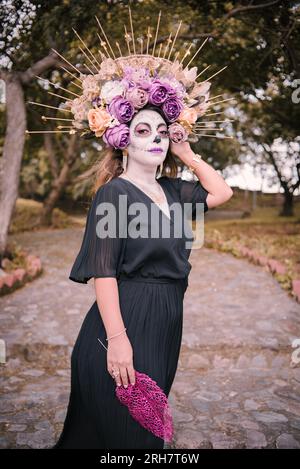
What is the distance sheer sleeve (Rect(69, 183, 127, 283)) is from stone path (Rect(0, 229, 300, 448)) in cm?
186

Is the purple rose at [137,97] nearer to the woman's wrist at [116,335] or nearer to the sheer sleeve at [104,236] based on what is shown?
the sheer sleeve at [104,236]

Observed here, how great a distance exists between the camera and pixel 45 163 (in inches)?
814

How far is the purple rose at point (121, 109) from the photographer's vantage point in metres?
2.45

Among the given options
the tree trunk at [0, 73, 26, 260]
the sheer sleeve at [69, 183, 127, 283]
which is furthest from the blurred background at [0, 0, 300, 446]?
the sheer sleeve at [69, 183, 127, 283]

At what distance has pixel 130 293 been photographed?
247cm

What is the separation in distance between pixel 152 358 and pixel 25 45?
22.9 feet

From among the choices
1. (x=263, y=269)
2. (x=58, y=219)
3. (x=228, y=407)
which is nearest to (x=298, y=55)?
(x=263, y=269)

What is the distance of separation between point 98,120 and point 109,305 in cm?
89

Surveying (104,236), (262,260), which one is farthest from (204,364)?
(262,260)

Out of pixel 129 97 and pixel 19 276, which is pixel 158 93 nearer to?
pixel 129 97

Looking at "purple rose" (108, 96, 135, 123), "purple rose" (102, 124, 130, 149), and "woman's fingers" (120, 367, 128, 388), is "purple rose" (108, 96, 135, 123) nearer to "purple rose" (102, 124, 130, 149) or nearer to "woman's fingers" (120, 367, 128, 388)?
"purple rose" (102, 124, 130, 149)

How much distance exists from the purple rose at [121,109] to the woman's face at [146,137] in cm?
7

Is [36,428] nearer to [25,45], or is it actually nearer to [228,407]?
[228,407]

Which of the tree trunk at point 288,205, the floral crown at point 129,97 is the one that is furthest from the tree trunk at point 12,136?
the tree trunk at point 288,205
